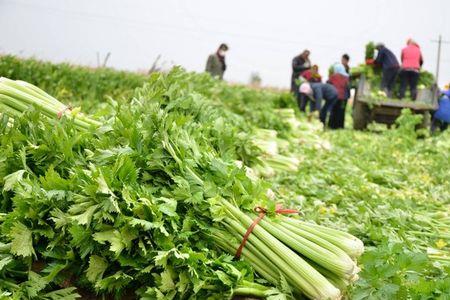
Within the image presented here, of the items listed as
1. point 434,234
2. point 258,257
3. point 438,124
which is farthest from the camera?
point 438,124

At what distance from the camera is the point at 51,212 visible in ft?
9.01

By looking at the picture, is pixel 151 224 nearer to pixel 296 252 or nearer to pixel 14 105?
pixel 296 252

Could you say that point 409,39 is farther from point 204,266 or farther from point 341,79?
point 204,266

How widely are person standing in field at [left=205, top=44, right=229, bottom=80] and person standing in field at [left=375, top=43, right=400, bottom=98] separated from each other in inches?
195

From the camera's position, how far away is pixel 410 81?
13648 mm

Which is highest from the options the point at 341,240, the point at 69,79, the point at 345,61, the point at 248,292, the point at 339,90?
the point at 345,61

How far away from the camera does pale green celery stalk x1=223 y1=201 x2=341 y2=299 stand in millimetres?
2828

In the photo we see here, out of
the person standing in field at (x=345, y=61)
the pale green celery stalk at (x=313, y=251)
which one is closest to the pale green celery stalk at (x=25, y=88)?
the pale green celery stalk at (x=313, y=251)

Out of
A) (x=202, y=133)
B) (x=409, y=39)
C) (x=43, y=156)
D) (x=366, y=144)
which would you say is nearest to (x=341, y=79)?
(x=409, y=39)

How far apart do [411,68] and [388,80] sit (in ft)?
2.03

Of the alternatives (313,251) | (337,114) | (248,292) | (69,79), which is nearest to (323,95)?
(337,114)

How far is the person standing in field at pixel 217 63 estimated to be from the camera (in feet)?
54.5

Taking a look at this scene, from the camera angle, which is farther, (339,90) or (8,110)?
(339,90)

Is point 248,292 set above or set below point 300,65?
below
